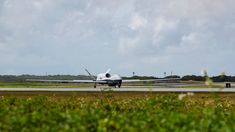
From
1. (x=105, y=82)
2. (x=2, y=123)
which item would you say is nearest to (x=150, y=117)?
(x=2, y=123)

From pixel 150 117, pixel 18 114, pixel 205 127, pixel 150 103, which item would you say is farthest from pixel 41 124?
pixel 150 103

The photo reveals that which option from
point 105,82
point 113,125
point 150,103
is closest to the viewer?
point 113,125

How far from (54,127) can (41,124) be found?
1090 mm

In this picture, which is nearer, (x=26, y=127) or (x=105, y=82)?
(x=26, y=127)

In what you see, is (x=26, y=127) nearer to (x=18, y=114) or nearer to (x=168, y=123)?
(x=18, y=114)

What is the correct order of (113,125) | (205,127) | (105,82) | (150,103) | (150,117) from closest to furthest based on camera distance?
1. (205,127)
2. (113,125)
3. (150,117)
4. (150,103)
5. (105,82)

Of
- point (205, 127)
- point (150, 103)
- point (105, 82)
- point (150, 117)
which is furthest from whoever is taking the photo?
point (105, 82)

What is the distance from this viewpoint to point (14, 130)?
39.3ft

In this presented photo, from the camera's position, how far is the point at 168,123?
1129 centimetres

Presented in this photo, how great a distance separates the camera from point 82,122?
1214 cm

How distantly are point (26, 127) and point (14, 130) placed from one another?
0.27m

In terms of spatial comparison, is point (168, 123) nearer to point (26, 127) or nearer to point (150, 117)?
point (150, 117)

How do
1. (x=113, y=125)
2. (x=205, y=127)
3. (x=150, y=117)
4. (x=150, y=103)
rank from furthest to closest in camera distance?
(x=150, y=103) → (x=150, y=117) → (x=113, y=125) → (x=205, y=127)

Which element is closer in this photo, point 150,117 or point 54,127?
point 54,127
